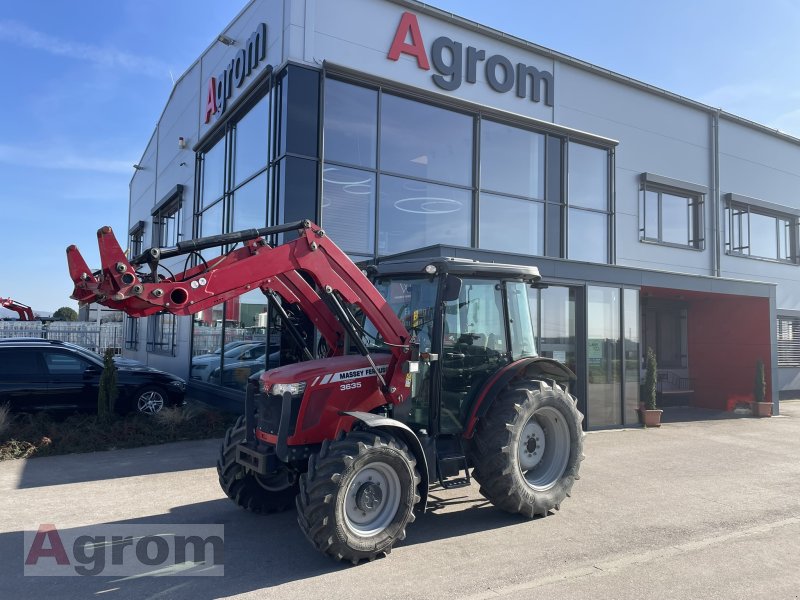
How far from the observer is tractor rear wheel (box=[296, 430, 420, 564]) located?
4.43 m

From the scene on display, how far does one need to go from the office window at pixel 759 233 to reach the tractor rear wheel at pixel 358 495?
15442 mm

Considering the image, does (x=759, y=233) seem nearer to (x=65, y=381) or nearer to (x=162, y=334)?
(x=162, y=334)

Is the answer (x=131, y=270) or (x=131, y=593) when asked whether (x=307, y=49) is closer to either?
(x=131, y=270)

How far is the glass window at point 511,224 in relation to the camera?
12.6 m

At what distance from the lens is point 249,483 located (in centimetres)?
574

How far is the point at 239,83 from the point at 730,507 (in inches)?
437

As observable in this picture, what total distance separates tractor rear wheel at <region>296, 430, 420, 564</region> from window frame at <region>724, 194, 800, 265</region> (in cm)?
1539

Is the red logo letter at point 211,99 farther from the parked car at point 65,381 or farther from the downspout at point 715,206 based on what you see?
the downspout at point 715,206

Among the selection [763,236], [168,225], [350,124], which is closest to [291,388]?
→ [350,124]

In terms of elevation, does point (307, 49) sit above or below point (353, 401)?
above

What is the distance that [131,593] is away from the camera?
414 cm

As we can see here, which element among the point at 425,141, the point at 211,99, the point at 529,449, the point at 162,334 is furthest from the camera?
the point at 162,334

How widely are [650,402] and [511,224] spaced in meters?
4.52

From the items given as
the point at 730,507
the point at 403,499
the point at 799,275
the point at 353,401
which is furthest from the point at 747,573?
the point at 799,275
